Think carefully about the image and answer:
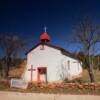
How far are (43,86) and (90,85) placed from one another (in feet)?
13.3

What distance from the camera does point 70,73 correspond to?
29.2m

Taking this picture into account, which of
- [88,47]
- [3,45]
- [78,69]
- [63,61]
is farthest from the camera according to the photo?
[78,69]

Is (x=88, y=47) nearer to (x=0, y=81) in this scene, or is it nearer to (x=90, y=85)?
(x=90, y=85)

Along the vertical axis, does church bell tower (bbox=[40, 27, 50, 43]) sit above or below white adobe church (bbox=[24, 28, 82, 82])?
above

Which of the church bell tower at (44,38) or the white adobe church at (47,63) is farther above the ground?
the church bell tower at (44,38)

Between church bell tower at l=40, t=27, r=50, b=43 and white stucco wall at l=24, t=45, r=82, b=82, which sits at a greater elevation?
church bell tower at l=40, t=27, r=50, b=43

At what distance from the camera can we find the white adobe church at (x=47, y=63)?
26.3 m

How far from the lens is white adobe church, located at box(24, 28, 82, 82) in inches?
1036

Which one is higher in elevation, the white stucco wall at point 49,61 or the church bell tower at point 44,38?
the church bell tower at point 44,38

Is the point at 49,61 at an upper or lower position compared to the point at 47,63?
upper

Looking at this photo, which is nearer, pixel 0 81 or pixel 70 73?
pixel 0 81

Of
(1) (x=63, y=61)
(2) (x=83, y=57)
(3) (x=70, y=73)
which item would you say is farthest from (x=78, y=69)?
(2) (x=83, y=57)

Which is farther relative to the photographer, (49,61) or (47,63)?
(47,63)

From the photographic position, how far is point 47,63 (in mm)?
26750
